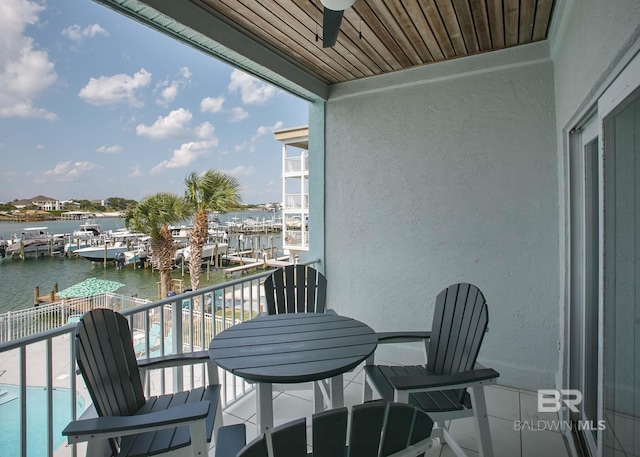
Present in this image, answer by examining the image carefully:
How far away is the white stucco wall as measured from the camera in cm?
287

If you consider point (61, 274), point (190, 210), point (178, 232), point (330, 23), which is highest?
point (330, 23)

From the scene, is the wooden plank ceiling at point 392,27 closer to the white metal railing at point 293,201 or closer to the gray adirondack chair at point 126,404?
the gray adirondack chair at point 126,404

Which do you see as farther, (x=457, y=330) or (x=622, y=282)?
(x=457, y=330)

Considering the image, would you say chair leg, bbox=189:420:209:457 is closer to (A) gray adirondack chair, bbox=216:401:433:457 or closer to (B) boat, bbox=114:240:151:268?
(A) gray adirondack chair, bbox=216:401:433:457

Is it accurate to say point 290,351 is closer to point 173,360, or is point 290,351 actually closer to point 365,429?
point 173,360

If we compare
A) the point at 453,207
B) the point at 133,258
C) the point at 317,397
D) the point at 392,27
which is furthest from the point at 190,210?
the point at 133,258

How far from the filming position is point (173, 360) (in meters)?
1.80

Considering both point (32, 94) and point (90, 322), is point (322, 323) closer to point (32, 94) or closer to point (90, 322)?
point (90, 322)

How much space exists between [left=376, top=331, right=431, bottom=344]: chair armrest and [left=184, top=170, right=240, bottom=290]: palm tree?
1133 centimetres

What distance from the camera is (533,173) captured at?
288 cm

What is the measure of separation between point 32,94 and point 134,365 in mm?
30902

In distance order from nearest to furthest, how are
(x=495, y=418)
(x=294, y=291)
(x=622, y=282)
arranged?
1. (x=622, y=282)
2. (x=495, y=418)
3. (x=294, y=291)

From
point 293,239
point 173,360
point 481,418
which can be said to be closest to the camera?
point 481,418

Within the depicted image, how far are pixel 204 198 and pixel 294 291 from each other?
10544 mm
